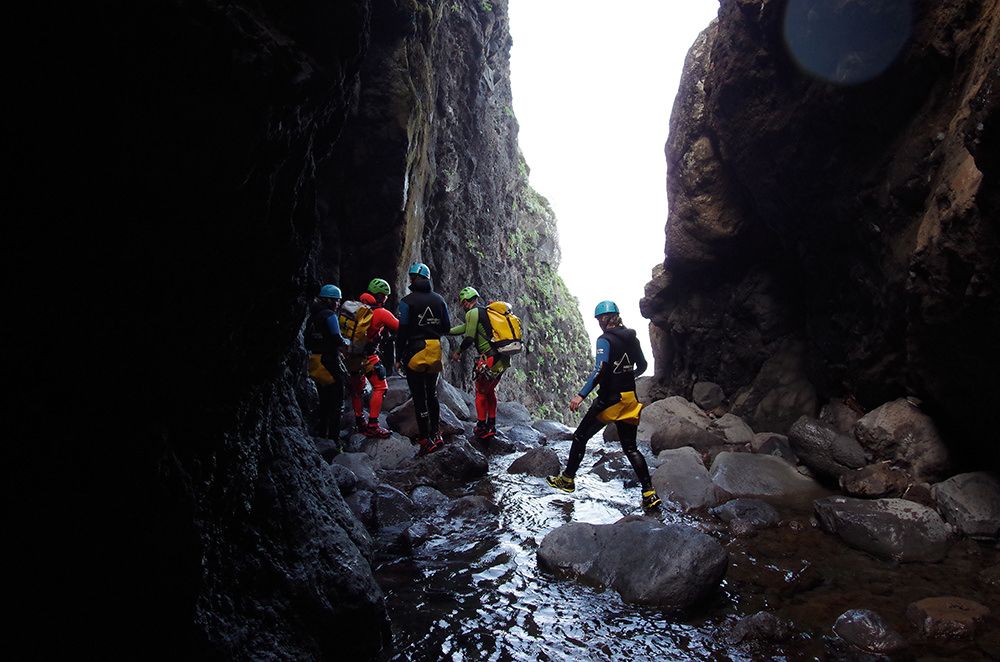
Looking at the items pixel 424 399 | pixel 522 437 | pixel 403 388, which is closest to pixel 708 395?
pixel 522 437

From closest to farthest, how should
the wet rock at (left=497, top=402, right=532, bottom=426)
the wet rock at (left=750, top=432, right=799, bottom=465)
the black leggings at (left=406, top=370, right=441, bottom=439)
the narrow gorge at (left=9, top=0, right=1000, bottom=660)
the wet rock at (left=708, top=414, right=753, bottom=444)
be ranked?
the narrow gorge at (left=9, top=0, right=1000, bottom=660) < the black leggings at (left=406, top=370, right=441, bottom=439) < the wet rock at (left=750, top=432, right=799, bottom=465) < the wet rock at (left=708, top=414, right=753, bottom=444) < the wet rock at (left=497, top=402, right=532, bottom=426)

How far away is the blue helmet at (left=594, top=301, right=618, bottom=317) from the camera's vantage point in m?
7.40

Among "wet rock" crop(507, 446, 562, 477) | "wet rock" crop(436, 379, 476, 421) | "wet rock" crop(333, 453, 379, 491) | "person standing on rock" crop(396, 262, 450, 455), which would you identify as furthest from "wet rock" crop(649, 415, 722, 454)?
"wet rock" crop(333, 453, 379, 491)

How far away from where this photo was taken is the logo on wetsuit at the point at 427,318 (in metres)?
8.13

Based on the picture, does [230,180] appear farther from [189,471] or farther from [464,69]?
[464,69]

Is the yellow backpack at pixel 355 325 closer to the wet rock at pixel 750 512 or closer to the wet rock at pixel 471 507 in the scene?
the wet rock at pixel 471 507

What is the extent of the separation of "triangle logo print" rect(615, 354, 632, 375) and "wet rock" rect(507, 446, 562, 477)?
2.10 m

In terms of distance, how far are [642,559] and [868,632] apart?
1.51 m

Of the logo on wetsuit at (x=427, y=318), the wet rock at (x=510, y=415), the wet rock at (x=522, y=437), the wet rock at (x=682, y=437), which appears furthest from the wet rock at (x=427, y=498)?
the wet rock at (x=510, y=415)

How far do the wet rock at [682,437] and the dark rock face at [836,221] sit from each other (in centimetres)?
176

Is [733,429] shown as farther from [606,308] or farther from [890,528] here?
[890,528]

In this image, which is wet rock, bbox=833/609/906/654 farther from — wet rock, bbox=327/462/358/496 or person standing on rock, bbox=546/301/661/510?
wet rock, bbox=327/462/358/496

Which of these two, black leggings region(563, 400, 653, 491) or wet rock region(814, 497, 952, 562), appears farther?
black leggings region(563, 400, 653, 491)

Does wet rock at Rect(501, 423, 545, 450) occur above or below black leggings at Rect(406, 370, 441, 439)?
below
